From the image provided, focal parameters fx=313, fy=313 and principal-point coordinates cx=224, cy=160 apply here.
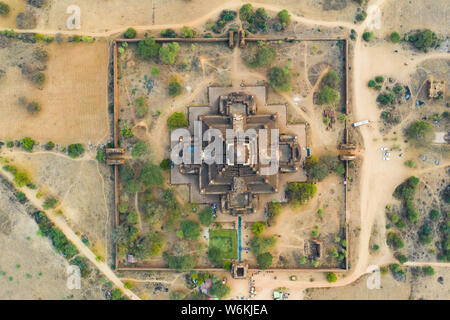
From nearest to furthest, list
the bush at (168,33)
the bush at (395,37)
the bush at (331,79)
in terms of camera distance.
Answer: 1. the bush at (331,79)
2. the bush at (395,37)
3. the bush at (168,33)

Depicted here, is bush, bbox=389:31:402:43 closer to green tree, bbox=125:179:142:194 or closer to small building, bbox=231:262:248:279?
small building, bbox=231:262:248:279

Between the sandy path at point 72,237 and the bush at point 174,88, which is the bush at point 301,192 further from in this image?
the sandy path at point 72,237

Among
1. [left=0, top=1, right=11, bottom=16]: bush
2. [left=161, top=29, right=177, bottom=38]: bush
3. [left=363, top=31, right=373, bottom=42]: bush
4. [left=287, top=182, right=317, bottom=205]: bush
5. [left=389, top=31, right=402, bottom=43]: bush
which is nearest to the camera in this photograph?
[left=287, top=182, right=317, bottom=205]: bush

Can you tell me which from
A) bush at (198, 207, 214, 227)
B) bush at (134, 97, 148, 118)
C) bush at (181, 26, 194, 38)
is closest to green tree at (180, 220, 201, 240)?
bush at (198, 207, 214, 227)

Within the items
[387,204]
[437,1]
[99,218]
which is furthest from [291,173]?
[437,1]

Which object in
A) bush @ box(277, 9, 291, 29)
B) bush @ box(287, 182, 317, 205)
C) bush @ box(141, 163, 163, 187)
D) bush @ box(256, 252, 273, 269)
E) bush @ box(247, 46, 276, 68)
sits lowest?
bush @ box(256, 252, 273, 269)

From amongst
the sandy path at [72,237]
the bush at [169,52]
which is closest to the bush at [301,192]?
the bush at [169,52]

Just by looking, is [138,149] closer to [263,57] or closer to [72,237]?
[72,237]
